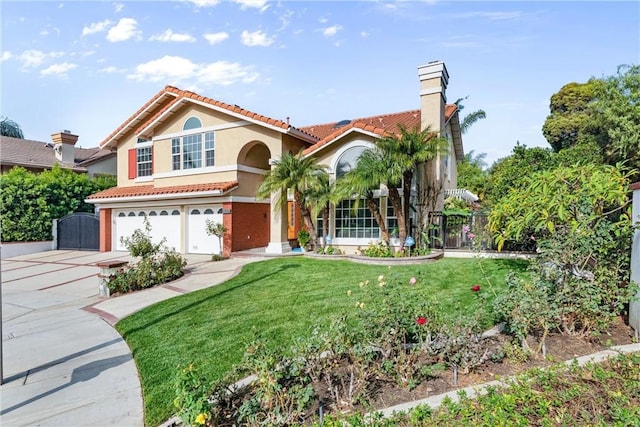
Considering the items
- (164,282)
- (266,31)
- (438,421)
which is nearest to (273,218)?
(164,282)

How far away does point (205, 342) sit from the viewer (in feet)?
21.4

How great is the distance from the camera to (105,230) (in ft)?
73.6

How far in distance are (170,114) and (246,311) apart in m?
16.5

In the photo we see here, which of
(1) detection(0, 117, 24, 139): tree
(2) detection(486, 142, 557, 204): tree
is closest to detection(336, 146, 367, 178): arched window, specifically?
(2) detection(486, 142, 557, 204): tree

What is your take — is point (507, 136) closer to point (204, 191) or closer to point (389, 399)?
point (204, 191)

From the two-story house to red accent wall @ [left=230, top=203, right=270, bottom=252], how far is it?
55mm

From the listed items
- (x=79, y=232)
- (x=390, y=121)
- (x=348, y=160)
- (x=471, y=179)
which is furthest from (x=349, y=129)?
(x=471, y=179)

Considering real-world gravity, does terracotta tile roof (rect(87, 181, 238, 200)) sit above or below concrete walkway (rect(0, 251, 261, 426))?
above

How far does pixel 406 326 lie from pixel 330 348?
1.31m

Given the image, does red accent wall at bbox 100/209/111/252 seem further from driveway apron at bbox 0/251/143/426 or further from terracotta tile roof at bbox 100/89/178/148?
Answer: driveway apron at bbox 0/251/143/426

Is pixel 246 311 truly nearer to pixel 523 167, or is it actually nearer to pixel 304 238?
pixel 304 238

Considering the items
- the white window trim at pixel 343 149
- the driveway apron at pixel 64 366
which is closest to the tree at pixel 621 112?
the white window trim at pixel 343 149

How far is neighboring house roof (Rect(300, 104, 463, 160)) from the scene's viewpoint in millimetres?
16266

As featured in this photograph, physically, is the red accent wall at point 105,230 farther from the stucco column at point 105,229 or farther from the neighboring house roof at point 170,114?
the neighboring house roof at point 170,114
